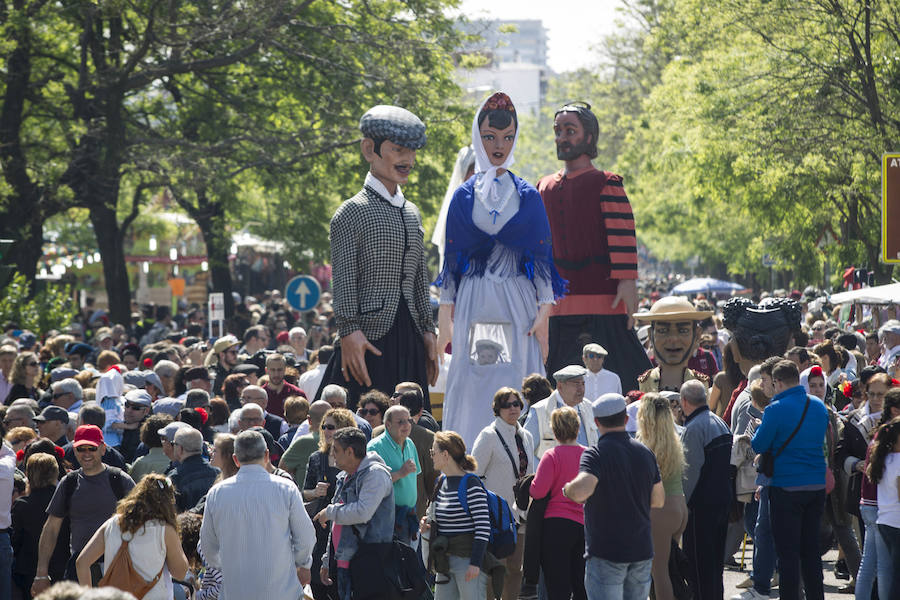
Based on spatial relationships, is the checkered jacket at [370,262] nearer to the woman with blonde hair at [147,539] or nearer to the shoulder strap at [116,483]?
the shoulder strap at [116,483]

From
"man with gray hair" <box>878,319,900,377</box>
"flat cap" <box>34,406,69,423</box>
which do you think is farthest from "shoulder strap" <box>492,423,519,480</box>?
"man with gray hair" <box>878,319,900,377</box>

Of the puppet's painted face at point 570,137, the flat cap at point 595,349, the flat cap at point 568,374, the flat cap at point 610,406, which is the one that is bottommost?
the flat cap at point 610,406

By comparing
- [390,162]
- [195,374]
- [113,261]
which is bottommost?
[195,374]

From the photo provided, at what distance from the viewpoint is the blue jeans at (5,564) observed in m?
8.74

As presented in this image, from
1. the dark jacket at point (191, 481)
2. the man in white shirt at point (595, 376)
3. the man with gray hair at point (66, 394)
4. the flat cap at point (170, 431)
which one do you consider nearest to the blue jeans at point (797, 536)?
the man in white shirt at point (595, 376)

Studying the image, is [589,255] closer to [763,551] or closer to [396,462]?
[763,551]

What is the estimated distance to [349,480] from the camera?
7.43 metres

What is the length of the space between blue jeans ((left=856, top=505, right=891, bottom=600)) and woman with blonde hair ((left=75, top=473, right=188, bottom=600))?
435 centimetres

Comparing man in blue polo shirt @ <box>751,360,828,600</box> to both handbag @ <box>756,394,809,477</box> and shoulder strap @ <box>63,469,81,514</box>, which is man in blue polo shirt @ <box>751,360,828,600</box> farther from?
shoulder strap @ <box>63,469,81,514</box>

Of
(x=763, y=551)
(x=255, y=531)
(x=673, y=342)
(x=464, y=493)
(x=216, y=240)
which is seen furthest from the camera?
(x=216, y=240)

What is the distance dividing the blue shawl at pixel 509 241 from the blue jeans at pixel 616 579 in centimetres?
218

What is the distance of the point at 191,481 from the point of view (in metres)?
8.50

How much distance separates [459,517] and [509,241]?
204 cm

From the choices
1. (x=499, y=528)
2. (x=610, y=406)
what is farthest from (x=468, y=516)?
(x=610, y=406)
